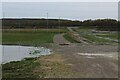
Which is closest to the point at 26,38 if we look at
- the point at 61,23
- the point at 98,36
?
the point at 98,36

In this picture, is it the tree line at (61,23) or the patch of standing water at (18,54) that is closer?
the patch of standing water at (18,54)

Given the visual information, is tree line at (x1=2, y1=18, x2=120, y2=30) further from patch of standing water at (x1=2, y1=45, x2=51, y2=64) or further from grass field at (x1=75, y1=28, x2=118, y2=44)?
patch of standing water at (x1=2, y1=45, x2=51, y2=64)

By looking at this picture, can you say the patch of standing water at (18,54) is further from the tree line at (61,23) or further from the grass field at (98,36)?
the tree line at (61,23)

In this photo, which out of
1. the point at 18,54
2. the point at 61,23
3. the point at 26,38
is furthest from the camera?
the point at 61,23

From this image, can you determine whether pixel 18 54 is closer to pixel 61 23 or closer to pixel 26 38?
pixel 26 38

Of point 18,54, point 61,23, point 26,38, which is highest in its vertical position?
point 61,23

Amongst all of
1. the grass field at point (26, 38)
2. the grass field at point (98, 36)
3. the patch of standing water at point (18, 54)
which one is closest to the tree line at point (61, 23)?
the grass field at point (98, 36)

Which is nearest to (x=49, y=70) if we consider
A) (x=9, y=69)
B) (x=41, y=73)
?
(x=41, y=73)

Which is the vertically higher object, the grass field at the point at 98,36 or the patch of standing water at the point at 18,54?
the grass field at the point at 98,36

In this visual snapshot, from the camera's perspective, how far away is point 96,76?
43.2ft

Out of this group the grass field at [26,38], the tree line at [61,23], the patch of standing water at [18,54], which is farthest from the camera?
the tree line at [61,23]

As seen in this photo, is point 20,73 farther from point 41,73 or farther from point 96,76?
point 96,76

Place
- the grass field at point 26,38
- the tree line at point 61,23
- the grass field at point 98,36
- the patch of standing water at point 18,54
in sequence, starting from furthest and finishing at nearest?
the tree line at point 61,23, the grass field at point 98,36, the grass field at point 26,38, the patch of standing water at point 18,54

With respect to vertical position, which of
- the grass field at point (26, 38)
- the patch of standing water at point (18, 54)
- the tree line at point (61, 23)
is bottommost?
the patch of standing water at point (18, 54)
